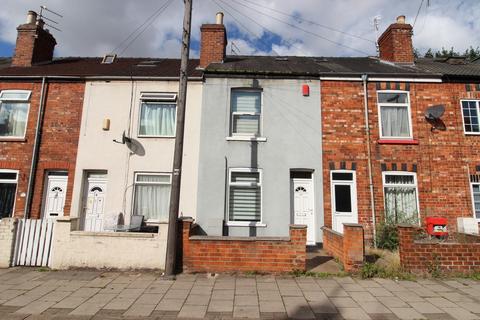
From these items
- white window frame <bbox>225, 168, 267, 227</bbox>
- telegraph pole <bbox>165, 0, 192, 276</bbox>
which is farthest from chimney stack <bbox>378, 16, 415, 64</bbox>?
telegraph pole <bbox>165, 0, 192, 276</bbox>

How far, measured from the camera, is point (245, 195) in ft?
31.4

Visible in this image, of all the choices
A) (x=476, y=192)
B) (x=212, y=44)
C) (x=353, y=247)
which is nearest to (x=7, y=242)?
(x=353, y=247)

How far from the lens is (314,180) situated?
955 cm

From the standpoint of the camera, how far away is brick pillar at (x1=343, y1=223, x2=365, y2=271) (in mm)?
6430

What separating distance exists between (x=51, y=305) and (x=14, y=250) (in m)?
3.06

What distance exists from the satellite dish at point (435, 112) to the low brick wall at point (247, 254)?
6.71m

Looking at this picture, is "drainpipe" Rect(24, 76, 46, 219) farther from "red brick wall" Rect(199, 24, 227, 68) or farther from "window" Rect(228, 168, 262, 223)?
"window" Rect(228, 168, 262, 223)

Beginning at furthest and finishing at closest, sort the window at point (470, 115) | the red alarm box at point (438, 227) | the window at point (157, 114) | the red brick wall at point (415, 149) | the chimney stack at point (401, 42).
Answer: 1. the chimney stack at point (401, 42)
2. the window at point (157, 114)
3. the window at point (470, 115)
4. the red brick wall at point (415, 149)
5. the red alarm box at point (438, 227)

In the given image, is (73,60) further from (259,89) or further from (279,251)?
(279,251)

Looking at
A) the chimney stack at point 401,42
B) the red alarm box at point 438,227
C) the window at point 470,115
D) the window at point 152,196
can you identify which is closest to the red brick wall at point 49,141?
the window at point 152,196

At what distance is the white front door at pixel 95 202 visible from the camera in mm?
9641

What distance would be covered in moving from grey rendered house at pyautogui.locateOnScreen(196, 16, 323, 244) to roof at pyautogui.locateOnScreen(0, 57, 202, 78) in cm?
166

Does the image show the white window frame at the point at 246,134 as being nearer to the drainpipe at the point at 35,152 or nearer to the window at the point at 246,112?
the window at the point at 246,112

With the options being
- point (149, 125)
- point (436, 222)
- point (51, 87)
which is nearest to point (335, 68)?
point (436, 222)
